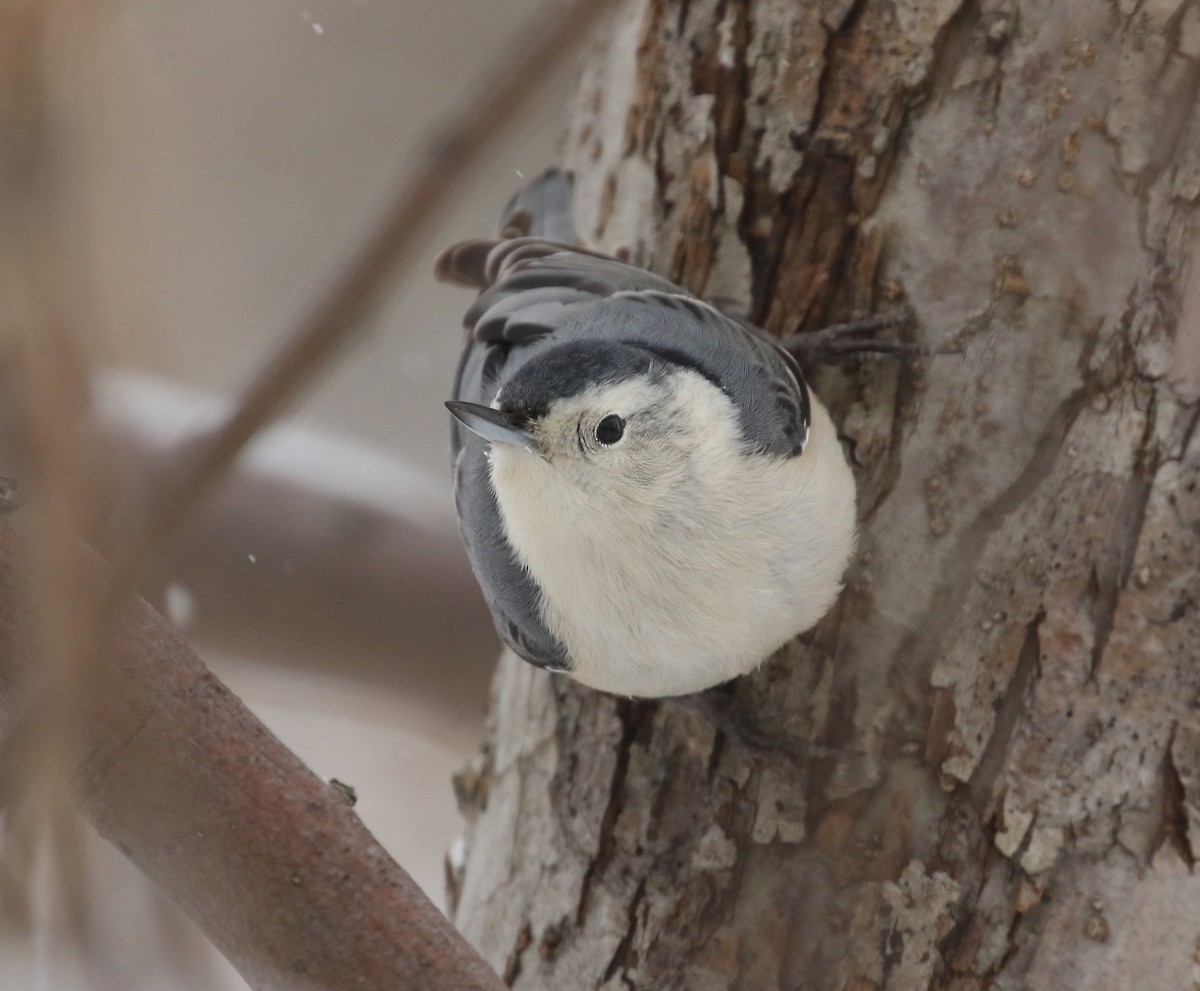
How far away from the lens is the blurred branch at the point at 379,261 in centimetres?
40

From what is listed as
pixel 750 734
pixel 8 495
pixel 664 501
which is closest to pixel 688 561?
pixel 664 501

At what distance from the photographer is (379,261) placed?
40cm

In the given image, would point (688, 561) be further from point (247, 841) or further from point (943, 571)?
point (247, 841)

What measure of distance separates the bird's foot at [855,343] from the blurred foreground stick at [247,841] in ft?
2.37

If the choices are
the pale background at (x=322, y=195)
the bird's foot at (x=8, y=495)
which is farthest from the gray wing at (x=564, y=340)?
the pale background at (x=322, y=195)

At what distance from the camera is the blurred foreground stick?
787 millimetres

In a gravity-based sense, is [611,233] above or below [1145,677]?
above

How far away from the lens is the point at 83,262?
2.07 ft

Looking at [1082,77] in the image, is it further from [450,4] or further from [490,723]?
[450,4]

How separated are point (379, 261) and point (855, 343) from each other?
3.16ft

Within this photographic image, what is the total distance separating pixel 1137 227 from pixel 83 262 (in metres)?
0.89

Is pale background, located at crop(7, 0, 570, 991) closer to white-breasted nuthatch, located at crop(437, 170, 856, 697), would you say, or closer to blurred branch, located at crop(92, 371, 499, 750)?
blurred branch, located at crop(92, 371, 499, 750)

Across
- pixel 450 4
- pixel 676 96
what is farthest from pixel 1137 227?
pixel 450 4

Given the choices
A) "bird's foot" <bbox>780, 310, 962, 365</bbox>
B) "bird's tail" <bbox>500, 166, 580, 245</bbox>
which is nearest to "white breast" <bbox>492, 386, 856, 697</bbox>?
"bird's foot" <bbox>780, 310, 962, 365</bbox>
